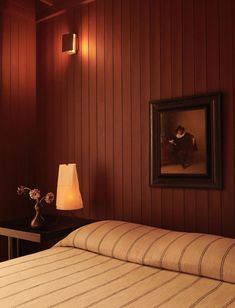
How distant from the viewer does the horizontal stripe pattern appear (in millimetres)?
1558

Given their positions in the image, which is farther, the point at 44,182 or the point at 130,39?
the point at 44,182

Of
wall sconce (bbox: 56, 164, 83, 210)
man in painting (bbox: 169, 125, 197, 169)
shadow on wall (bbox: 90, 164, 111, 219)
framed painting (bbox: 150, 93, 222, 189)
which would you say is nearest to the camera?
framed painting (bbox: 150, 93, 222, 189)

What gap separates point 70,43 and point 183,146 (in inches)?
53.8

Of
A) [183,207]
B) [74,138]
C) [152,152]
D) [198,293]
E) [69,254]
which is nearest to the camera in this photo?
[198,293]

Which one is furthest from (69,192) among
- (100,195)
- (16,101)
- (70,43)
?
(70,43)

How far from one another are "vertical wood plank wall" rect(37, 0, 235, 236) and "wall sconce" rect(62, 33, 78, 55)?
0.18 feet

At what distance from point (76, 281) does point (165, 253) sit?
0.48m

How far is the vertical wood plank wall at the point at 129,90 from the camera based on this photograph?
2090 millimetres

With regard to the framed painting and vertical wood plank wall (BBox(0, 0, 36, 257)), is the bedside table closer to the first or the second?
vertical wood plank wall (BBox(0, 0, 36, 257))

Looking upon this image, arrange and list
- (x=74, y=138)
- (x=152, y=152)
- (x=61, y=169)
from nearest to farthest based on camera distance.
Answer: (x=152, y=152)
(x=61, y=169)
(x=74, y=138)

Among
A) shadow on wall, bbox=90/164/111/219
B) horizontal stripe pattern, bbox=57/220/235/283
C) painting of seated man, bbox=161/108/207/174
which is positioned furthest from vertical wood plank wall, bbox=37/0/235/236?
horizontal stripe pattern, bbox=57/220/235/283

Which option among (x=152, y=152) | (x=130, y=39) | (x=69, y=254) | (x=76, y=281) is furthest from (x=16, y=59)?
(x=76, y=281)

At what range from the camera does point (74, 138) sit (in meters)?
2.87

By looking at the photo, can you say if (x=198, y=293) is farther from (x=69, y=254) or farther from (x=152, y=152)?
(x=152, y=152)
